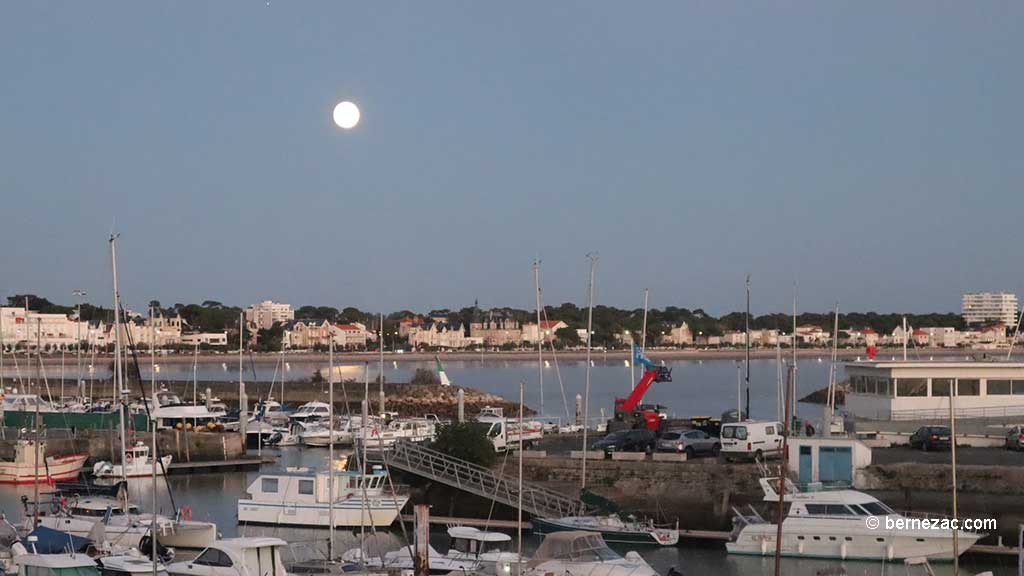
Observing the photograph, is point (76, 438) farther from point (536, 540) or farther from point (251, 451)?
point (536, 540)

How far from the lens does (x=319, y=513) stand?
32812 millimetres

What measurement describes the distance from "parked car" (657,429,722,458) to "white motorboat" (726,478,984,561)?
7652mm

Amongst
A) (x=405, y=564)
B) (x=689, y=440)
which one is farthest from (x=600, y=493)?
(x=405, y=564)

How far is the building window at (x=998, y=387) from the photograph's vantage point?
39.3 m

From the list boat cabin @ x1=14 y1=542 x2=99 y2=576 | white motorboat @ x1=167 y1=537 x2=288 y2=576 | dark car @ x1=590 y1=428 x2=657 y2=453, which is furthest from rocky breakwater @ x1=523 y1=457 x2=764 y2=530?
boat cabin @ x1=14 y1=542 x2=99 y2=576

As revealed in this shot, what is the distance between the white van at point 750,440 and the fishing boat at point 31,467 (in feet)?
76.1

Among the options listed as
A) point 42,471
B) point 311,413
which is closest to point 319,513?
point 42,471

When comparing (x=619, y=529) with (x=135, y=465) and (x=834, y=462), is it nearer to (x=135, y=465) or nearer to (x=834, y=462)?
(x=834, y=462)

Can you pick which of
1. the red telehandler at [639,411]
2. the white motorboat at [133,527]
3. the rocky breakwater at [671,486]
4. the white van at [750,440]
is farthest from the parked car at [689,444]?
the white motorboat at [133,527]

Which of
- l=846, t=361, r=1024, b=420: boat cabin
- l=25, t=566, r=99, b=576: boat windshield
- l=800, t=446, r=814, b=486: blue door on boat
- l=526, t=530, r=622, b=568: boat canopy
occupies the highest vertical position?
l=846, t=361, r=1024, b=420: boat cabin

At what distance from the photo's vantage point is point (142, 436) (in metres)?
50.1

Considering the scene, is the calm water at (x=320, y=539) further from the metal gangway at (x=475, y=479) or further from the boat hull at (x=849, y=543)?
the metal gangway at (x=475, y=479)

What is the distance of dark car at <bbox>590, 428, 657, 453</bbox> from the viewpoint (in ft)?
121

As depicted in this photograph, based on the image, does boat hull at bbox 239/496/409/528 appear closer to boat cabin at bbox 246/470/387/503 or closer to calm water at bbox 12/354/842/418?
boat cabin at bbox 246/470/387/503
